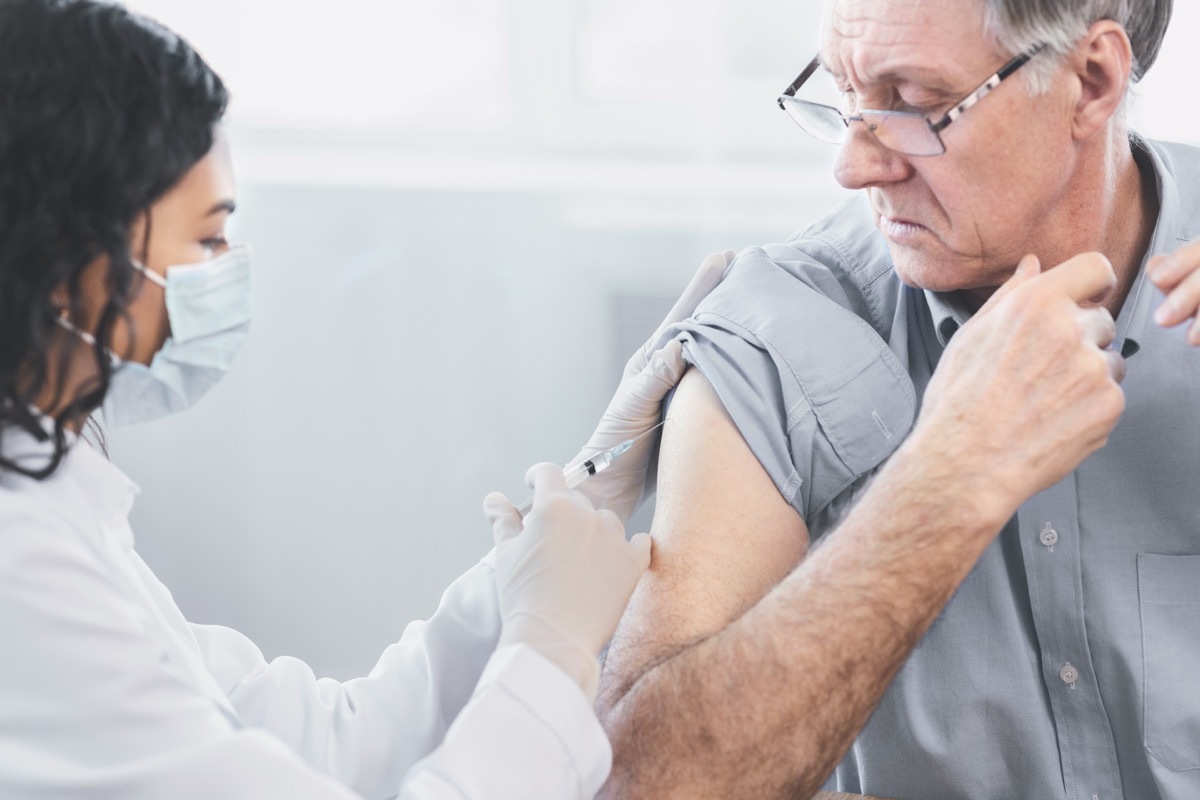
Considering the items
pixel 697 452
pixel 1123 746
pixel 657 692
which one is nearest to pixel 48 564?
pixel 657 692

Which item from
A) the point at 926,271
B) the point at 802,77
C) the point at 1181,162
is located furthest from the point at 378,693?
the point at 1181,162

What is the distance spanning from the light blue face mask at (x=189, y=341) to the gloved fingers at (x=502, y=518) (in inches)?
14.2

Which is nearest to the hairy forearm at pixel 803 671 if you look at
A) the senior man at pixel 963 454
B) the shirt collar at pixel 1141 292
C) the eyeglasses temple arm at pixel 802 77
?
the senior man at pixel 963 454

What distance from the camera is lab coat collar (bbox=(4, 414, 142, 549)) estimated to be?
37.9 inches

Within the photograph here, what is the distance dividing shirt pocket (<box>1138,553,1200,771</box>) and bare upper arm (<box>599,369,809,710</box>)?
39cm

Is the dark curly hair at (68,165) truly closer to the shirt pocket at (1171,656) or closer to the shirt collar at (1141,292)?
the shirt collar at (1141,292)

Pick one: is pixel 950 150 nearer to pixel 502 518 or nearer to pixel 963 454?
pixel 963 454

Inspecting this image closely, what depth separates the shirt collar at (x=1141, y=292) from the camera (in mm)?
1353

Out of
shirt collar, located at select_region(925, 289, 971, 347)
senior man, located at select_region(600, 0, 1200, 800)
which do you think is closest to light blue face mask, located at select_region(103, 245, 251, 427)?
senior man, located at select_region(600, 0, 1200, 800)

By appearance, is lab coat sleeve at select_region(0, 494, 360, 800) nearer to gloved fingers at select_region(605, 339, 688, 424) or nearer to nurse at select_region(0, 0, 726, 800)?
nurse at select_region(0, 0, 726, 800)

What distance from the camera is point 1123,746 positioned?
4.35ft

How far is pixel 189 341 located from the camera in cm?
110

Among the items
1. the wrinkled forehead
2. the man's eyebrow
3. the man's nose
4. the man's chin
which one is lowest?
the man's chin

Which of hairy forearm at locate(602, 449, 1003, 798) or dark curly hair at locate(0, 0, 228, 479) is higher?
dark curly hair at locate(0, 0, 228, 479)
